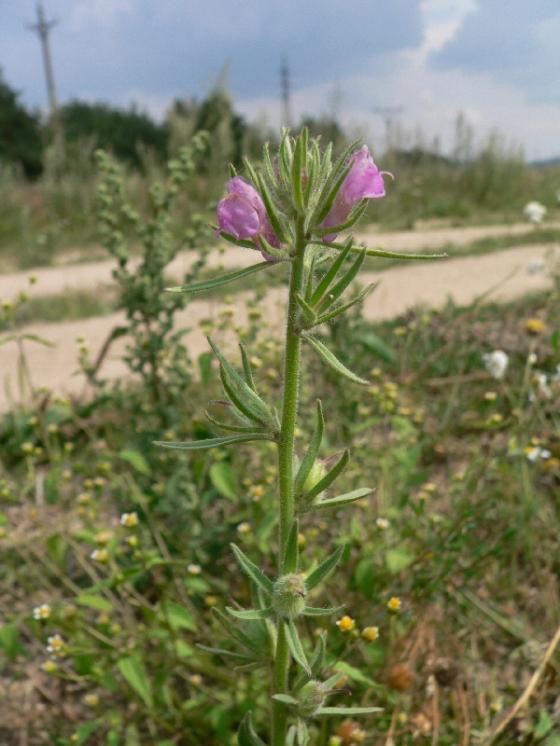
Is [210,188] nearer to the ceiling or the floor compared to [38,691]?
nearer to the ceiling

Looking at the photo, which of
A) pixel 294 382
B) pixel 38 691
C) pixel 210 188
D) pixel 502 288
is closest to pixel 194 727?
pixel 38 691

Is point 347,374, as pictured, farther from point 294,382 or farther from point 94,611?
point 94,611

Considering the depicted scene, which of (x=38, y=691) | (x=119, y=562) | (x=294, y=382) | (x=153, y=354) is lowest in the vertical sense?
(x=38, y=691)

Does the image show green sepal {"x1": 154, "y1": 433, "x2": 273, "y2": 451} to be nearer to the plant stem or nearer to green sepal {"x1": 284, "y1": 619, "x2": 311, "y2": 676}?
the plant stem

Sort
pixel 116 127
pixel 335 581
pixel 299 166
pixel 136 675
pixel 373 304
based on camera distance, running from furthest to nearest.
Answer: pixel 116 127 < pixel 373 304 < pixel 335 581 < pixel 136 675 < pixel 299 166

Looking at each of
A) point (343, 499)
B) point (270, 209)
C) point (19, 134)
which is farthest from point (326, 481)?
point (19, 134)

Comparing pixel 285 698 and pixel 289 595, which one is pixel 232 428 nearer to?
pixel 289 595

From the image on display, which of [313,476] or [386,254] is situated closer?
[386,254]
